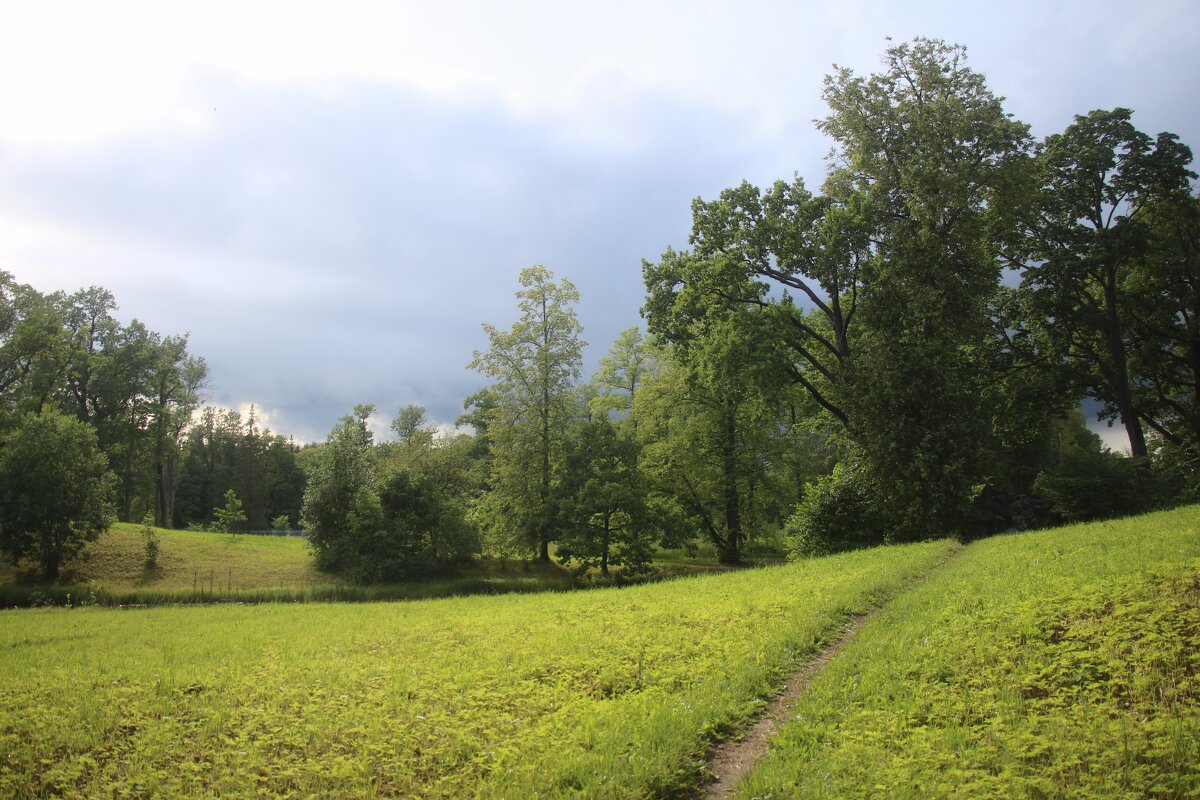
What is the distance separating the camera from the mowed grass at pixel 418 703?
625cm

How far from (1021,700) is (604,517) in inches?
1048

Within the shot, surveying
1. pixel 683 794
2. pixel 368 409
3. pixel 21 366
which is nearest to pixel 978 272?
pixel 683 794

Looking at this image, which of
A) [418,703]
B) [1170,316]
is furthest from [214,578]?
[1170,316]

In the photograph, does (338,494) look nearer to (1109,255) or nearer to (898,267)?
(898,267)

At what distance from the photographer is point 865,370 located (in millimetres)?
26578

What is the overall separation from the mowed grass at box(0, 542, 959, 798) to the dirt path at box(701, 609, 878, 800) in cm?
18

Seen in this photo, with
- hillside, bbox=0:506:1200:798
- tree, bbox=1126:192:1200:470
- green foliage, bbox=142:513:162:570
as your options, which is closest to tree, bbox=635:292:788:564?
tree, bbox=1126:192:1200:470

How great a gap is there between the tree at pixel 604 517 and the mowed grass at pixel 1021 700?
21.8m

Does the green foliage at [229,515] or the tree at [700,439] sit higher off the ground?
the tree at [700,439]

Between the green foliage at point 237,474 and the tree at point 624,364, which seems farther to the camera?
the green foliage at point 237,474

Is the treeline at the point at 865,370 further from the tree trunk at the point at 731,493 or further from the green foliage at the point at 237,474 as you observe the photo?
the green foliage at the point at 237,474

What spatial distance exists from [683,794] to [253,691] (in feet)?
22.1

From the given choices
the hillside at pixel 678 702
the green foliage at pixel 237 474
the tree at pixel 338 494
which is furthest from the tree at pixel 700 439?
the green foliage at pixel 237 474

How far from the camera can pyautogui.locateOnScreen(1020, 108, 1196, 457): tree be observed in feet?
96.3
